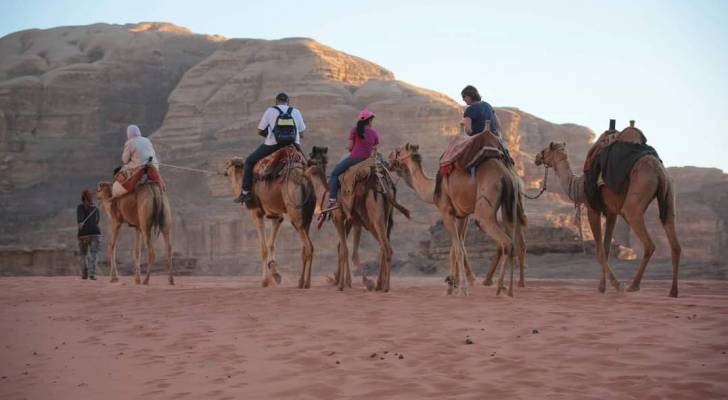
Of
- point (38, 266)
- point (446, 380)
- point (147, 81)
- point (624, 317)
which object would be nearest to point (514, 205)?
point (624, 317)

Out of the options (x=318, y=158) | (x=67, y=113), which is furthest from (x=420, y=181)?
(x=67, y=113)

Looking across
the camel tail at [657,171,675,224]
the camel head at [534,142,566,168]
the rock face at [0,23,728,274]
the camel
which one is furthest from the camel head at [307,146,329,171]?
the rock face at [0,23,728,274]

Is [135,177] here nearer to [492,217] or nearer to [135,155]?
[135,155]

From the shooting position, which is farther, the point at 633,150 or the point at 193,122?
the point at 193,122

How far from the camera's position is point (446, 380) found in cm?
754

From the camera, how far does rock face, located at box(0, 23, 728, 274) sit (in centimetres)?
5747

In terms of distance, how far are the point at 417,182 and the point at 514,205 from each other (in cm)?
261

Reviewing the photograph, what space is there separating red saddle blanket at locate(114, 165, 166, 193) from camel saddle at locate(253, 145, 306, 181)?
8.95 feet

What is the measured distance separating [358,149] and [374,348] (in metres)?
5.79

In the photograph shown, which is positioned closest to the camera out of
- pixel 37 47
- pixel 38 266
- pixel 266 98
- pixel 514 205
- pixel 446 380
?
pixel 446 380

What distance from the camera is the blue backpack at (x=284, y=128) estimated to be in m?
15.2

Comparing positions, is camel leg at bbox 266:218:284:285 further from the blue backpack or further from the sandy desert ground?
the sandy desert ground

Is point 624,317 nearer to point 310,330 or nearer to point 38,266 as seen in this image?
point 310,330

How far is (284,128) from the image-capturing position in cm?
1527
